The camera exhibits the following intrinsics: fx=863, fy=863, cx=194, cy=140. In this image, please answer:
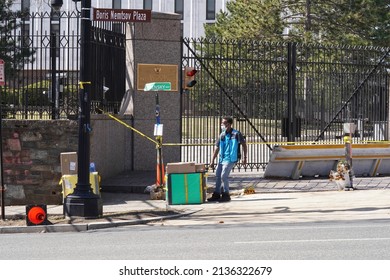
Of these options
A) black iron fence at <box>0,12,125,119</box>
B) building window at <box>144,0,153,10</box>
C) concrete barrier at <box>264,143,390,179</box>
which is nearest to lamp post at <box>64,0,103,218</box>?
black iron fence at <box>0,12,125,119</box>

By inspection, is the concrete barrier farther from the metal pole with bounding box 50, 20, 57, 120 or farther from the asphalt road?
the asphalt road

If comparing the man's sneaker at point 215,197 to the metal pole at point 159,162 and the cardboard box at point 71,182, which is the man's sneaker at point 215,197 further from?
the cardboard box at point 71,182

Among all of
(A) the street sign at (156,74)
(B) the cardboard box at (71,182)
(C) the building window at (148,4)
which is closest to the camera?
(B) the cardboard box at (71,182)

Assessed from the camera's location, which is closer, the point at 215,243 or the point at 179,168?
the point at 215,243

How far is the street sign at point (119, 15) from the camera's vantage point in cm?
1647

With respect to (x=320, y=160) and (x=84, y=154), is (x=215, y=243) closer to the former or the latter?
(x=84, y=154)

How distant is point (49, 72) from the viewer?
65.3 ft

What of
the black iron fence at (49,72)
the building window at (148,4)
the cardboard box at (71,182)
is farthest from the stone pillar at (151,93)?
the building window at (148,4)

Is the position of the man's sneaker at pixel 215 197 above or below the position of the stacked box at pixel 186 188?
below

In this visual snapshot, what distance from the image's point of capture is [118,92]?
21.9m

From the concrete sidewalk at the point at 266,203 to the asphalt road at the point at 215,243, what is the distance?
2.34 feet

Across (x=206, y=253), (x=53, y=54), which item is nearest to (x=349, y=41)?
(x=53, y=54)

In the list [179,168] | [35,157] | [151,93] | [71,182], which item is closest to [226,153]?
[179,168]

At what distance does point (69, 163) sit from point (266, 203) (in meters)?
4.17
